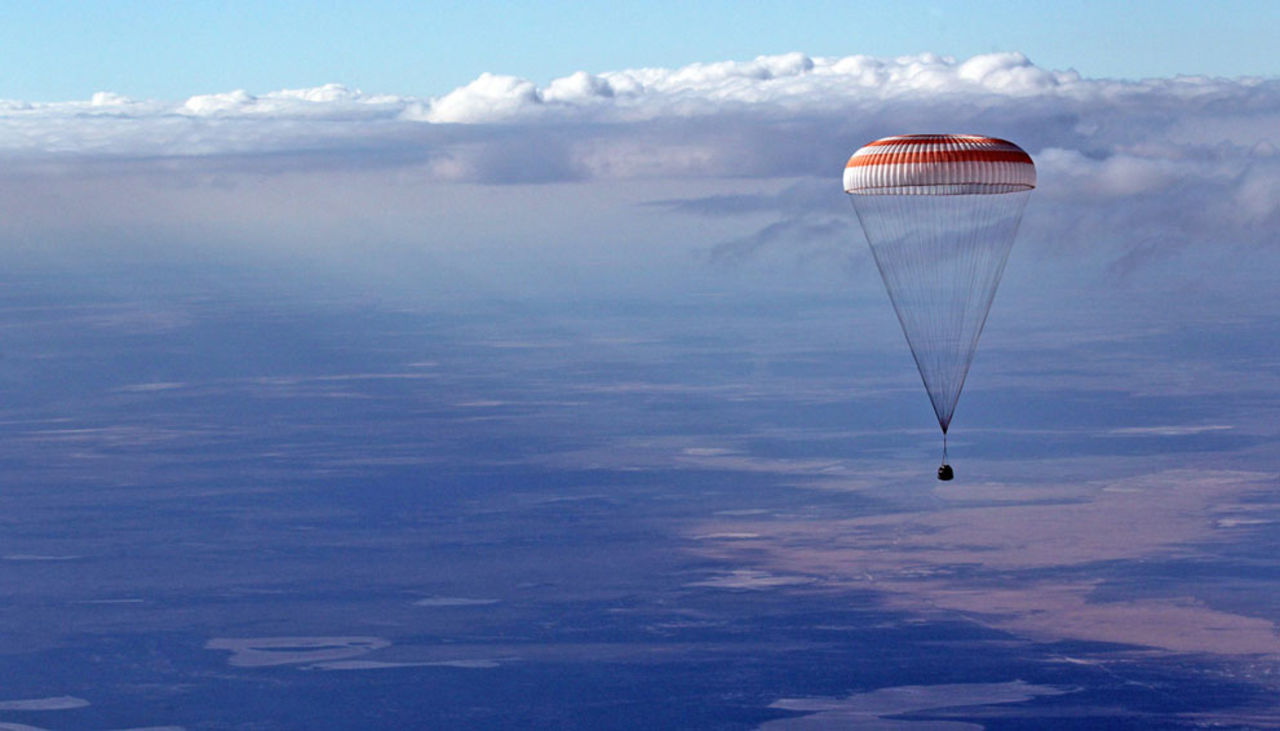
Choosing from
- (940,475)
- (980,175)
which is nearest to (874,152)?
(980,175)

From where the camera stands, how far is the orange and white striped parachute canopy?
7756 cm

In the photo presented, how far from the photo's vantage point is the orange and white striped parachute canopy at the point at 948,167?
7756 centimetres

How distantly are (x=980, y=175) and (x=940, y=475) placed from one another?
1491 cm

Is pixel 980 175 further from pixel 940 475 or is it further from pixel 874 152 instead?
pixel 940 475

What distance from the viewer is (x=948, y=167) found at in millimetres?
77562

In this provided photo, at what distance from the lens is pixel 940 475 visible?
7694cm

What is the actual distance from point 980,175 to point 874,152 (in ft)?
17.9

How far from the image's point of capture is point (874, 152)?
7950 centimetres

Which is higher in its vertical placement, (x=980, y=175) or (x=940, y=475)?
(x=980, y=175)

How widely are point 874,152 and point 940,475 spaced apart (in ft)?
54.4

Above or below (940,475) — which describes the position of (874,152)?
above

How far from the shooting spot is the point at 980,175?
77625mm
